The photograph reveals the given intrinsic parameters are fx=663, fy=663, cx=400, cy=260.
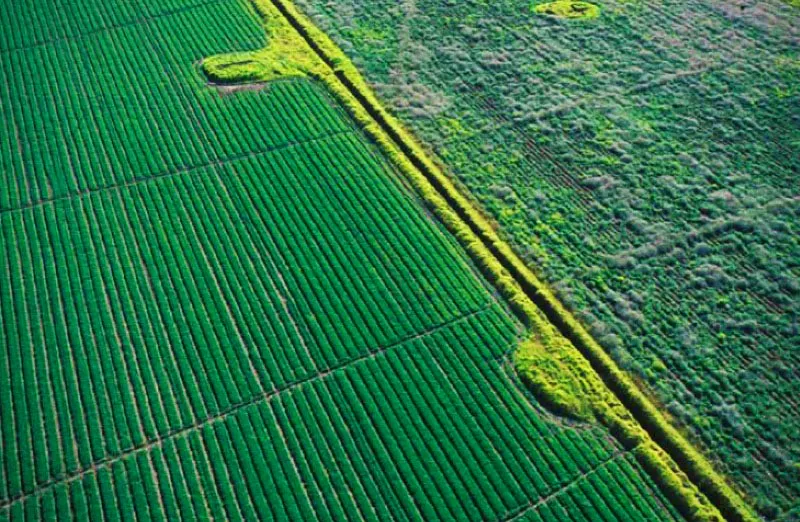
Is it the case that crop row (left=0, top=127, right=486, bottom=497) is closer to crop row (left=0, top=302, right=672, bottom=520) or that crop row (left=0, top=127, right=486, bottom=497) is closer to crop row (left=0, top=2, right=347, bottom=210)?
crop row (left=0, top=302, right=672, bottom=520)

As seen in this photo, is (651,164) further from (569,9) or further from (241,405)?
(241,405)

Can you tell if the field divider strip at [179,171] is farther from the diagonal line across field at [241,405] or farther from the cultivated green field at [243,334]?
the diagonal line across field at [241,405]

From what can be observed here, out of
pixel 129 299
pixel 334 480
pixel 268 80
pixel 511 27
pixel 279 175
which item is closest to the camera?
pixel 334 480

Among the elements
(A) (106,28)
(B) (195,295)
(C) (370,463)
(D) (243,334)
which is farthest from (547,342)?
(A) (106,28)

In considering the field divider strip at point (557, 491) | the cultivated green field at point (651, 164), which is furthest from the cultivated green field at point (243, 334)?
the cultivated green field at point (651, 164)

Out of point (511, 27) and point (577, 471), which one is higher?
point (511, 27)

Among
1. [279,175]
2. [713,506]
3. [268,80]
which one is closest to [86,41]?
[268,80]

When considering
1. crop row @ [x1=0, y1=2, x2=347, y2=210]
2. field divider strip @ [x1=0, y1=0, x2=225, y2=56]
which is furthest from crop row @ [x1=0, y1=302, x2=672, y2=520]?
field divider strip @ [x1=0, y1=0, x2=225, y2=56]

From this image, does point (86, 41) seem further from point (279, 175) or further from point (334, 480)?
point (334, 480)
